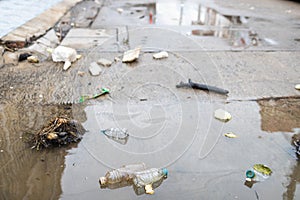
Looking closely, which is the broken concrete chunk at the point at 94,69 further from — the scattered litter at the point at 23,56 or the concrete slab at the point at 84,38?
the scattered litter at the point at 23,56

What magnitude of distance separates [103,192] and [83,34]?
3.82 meters

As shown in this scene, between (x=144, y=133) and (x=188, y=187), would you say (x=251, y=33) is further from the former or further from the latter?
(x=188, y=187)

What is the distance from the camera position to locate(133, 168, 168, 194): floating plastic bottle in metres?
2.11

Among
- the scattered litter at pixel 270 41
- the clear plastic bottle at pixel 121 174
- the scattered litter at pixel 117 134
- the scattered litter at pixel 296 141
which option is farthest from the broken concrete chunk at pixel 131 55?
the scattered litter at pixel 270 41

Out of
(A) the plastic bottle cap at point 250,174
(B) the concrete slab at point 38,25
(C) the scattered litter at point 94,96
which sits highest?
(B) the concrete slab at point 38,25

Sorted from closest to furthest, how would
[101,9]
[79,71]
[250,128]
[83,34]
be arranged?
[250,128] → [79,71] → [83,34] → [101,9]

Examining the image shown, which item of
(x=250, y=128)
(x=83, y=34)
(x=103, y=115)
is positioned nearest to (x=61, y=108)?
(x=103, y=115)

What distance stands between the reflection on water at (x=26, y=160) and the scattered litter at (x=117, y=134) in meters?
0.36

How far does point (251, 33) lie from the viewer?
5719 millimetres

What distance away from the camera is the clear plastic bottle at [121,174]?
2.14 metres

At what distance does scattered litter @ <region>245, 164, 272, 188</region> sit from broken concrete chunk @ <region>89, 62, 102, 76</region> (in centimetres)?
232

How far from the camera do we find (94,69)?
3.87 metres

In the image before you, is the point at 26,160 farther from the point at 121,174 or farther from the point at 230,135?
the point at 230,135

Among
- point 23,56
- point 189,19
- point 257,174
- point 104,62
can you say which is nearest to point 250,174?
point 257,174
